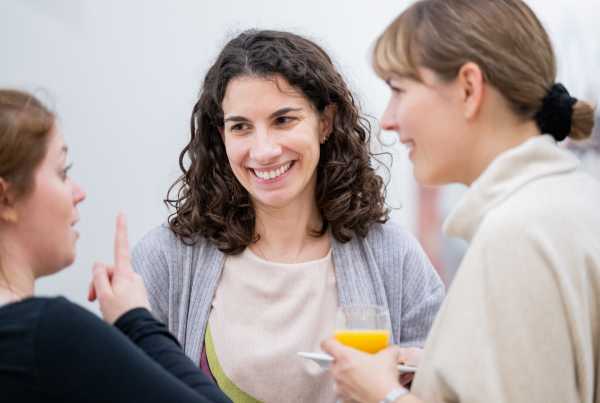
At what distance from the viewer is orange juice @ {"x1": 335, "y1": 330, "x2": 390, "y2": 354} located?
1.76m

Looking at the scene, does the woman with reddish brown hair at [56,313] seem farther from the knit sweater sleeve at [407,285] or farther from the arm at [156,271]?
the knit sweater sleeve at [407,285]

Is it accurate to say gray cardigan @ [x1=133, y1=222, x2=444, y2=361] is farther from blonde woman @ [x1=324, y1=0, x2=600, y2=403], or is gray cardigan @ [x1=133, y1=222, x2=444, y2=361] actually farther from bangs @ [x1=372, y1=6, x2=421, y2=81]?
bangs @ [x1=372, y1=6, x2=421, y2=81]

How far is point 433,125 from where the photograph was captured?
1.48 m

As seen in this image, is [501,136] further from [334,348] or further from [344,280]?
[344,280]

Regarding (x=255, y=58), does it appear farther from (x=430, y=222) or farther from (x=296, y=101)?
(x=430, y=222)

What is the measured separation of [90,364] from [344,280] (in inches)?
42.7

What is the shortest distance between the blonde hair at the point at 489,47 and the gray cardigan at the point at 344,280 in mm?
899

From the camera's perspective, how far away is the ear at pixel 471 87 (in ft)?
4.64

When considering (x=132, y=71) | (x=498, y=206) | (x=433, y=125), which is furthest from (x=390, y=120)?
(x=132, y=71)

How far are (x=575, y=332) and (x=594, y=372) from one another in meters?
0.11

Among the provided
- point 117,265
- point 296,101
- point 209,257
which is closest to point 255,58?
point 296,101

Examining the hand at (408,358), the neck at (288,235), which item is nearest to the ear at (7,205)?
the hand at (408,358)

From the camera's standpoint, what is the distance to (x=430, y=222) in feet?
11.6

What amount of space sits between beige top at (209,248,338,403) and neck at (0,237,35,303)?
0.86 metres
